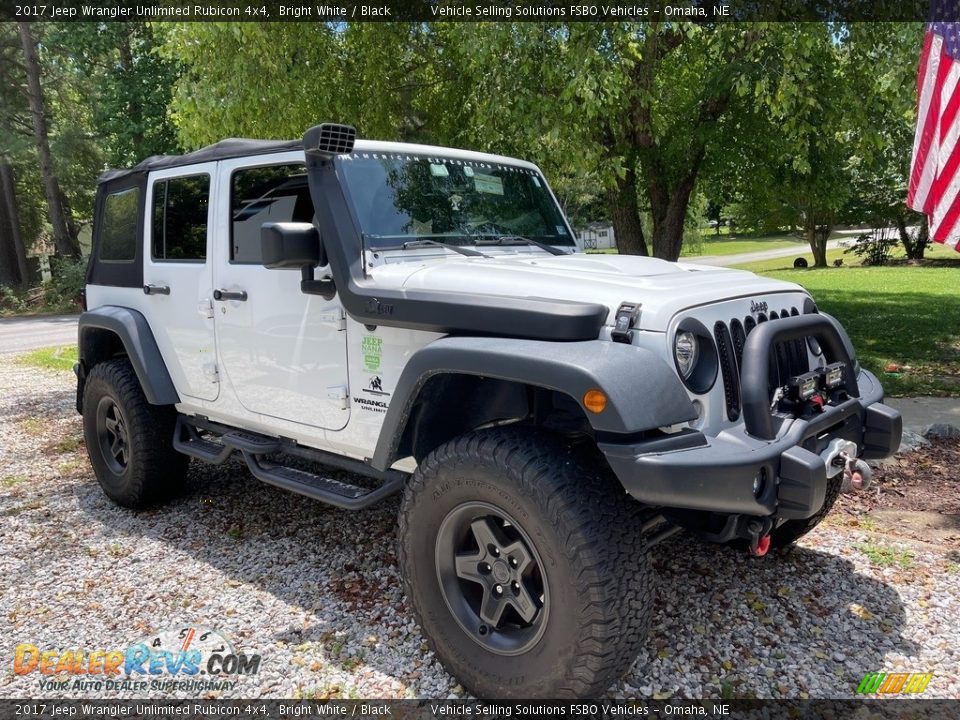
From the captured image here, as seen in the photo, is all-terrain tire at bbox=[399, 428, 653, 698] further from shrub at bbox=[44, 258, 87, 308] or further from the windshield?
shrub at bbox=[44, 258, 87, 308]

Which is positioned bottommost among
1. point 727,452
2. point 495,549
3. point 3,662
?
point 3,662

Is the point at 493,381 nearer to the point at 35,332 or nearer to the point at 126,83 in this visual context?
the point at 35,332

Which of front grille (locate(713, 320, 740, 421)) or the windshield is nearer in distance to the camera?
front grille (locate(713, 320, 740, 421))

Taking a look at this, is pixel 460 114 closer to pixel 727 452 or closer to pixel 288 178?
pixel 288 178

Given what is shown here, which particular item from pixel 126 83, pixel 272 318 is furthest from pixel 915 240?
pixel 272 318

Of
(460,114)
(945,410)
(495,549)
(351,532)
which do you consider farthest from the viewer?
(460,114)

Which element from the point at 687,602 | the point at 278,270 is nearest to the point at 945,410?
the point at 687,602

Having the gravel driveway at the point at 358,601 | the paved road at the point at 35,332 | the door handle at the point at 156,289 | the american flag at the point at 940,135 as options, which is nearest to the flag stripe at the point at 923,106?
the american flag at the point at 940,135

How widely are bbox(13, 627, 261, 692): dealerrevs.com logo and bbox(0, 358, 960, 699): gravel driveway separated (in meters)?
0.05

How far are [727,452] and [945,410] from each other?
→ 5.38 metres

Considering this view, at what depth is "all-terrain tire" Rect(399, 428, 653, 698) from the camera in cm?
253

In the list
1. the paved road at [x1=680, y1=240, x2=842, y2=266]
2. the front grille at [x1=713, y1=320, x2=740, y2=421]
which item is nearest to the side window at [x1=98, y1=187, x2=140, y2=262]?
the front grille at [x1=713, y1=320, x2=740, y2=421]

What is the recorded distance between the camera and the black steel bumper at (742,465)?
8.01ft

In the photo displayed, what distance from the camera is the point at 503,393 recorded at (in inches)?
125
